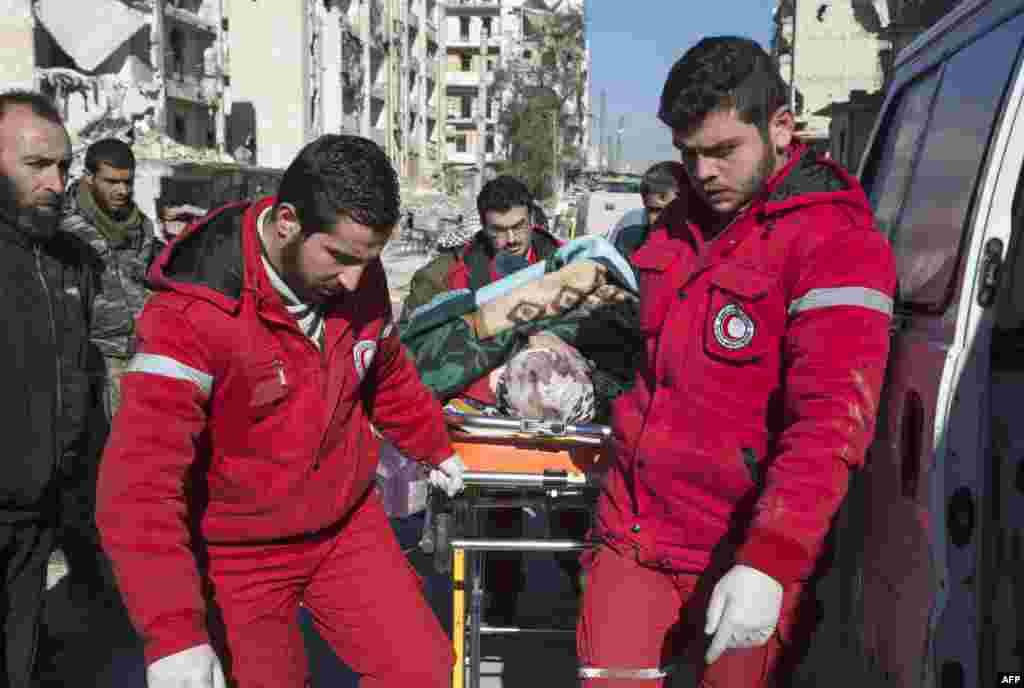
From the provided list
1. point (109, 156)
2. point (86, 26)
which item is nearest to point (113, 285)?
point (109, 156)

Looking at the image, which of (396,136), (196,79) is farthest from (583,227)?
(396,136)

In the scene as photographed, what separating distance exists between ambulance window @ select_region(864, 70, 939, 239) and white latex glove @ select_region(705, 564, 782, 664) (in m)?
1.55

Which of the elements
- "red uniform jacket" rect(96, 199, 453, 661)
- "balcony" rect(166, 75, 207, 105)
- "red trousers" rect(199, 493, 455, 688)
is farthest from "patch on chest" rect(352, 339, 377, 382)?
"balcony" rect(166, 75, 207, 105)

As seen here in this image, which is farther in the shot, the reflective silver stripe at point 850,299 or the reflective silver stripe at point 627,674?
the reflective silver stripe at point 627,674

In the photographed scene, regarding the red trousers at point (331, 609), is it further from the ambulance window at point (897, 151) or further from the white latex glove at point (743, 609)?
the ambulance window at point (897, 151)

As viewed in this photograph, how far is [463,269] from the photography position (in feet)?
17.2

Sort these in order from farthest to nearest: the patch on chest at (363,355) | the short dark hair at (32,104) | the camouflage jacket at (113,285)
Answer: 1. the camouflage jacket at (113,285)
2. the short dark hair at (32,104)
3. the patch on chest at (363,355)

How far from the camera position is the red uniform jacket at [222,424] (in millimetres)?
2201

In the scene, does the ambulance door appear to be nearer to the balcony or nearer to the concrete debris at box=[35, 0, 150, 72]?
the concrete debris at box=[35, 0, 150, 72]

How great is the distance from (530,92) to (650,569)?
167 ft

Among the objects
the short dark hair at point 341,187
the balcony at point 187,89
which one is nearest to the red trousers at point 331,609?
the short dark hair at point 341,187

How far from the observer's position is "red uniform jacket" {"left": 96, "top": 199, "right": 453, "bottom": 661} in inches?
86.7

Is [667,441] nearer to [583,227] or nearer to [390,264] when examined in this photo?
[583,227]

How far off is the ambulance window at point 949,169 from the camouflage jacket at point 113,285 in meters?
3.67
